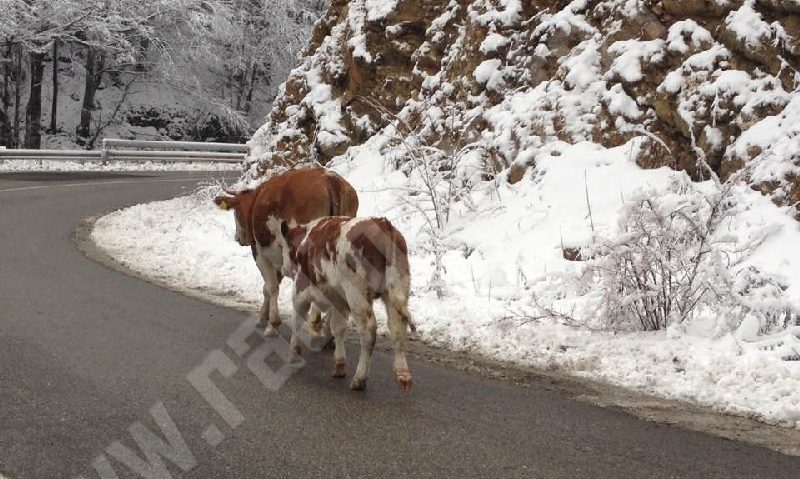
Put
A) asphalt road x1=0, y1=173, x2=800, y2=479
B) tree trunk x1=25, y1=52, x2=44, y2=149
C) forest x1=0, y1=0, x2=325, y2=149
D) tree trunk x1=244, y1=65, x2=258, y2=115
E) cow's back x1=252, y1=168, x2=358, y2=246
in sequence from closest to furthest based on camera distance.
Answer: asphalt road x1=0, y1=173, x2=800, y2=479, cow's back x1=252, y1=168, x2=358, y2=246, forest x1=0, y1=0, x2=325, y2=149, tree trunk x1=25, y1=52, x2=44, y2=149, tree trunk x1=244, y1=65, x2=258, y2=115

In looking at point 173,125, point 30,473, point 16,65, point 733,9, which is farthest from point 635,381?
point 173,125

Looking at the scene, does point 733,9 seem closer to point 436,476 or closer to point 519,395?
point 519,395

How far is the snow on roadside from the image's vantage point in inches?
1084

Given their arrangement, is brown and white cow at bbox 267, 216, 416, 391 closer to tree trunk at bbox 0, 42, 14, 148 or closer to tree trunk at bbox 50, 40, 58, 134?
tree trunk at bbox 0, 42, 14, 148

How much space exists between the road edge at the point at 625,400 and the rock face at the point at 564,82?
11.4 ft

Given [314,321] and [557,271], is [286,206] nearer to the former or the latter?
[314,321]

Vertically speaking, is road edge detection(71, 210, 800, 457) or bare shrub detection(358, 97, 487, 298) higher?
bare shrub detection(358, 97, 487, 298)

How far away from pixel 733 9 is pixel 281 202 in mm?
7299

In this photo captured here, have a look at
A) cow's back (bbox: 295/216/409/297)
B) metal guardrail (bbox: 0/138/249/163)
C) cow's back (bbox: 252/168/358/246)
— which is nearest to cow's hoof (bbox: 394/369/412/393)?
cow's back (bbox: 295/216/409/297)

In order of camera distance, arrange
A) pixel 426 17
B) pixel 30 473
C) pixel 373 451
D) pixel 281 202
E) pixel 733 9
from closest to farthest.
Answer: pixel 30 473
pixel 373 451
pixel 281 202
pixel 733 9
pixel 426 17

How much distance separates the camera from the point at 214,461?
→ 485cm

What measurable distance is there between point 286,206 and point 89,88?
30.1m

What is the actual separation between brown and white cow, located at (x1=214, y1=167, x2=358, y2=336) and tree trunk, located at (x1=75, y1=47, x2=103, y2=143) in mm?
28633

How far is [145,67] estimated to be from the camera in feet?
125
